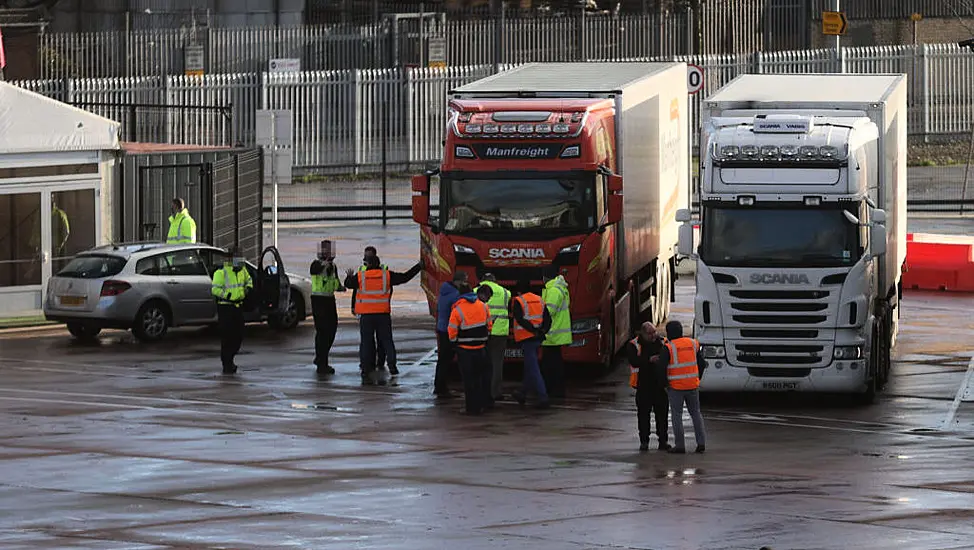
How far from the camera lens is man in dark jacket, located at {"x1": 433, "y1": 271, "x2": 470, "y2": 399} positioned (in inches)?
922

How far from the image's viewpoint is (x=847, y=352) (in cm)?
2262

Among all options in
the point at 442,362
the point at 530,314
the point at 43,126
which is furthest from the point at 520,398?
the point at 43,126

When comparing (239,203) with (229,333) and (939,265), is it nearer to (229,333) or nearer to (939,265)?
(229,333)

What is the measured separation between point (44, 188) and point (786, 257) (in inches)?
513

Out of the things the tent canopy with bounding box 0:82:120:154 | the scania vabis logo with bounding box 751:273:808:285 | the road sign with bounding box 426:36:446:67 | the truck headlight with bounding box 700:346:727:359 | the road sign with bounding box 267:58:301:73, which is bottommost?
the truck headlight with bounding box 700:346:727:359

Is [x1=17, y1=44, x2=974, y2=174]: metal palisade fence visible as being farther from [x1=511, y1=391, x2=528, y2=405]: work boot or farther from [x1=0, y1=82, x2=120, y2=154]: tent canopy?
[x1=511, y1=391, x2=528, y2=405]: work boot

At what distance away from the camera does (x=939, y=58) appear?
55.0 m

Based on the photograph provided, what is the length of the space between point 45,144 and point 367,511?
1608cm

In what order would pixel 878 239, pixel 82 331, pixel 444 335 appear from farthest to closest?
pixel 82 331 < pixel 444 335 < pixel 878 239

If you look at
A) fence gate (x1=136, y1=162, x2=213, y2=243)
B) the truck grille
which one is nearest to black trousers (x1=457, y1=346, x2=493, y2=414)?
the truck grille

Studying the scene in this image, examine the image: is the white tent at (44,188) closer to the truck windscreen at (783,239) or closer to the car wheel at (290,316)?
the car wheel at (290,316)

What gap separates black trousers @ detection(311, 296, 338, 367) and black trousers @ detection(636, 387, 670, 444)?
6.69m

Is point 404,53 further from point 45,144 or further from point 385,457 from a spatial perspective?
point 385,457

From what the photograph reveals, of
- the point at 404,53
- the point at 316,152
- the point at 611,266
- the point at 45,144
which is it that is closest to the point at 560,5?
the point at 404,53
